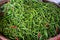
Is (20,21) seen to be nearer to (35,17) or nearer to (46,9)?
(35,17)

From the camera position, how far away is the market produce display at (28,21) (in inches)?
60.2

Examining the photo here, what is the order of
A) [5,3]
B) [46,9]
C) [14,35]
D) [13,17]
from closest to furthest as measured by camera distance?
1. [14,35]
2. [13,17]
3. [46,9]
4. [5,3]

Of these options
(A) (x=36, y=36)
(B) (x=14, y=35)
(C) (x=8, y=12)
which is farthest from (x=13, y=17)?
(A) (x=36, y=36)

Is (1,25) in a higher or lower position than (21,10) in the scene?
lower

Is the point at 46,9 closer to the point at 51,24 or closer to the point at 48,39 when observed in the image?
the point at 51,24

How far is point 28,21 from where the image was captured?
1575mm

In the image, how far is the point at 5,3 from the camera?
74.7 inches

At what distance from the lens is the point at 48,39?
1541mm

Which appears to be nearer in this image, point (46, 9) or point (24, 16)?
point (24, 16)

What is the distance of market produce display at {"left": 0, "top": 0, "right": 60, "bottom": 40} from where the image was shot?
5.01ft

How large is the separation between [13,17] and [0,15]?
0.16 m

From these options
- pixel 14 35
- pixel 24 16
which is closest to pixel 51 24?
pixel 24 16

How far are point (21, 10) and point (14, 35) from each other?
0.28 m

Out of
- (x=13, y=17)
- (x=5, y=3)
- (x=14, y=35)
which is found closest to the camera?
(x=14, y=35)
